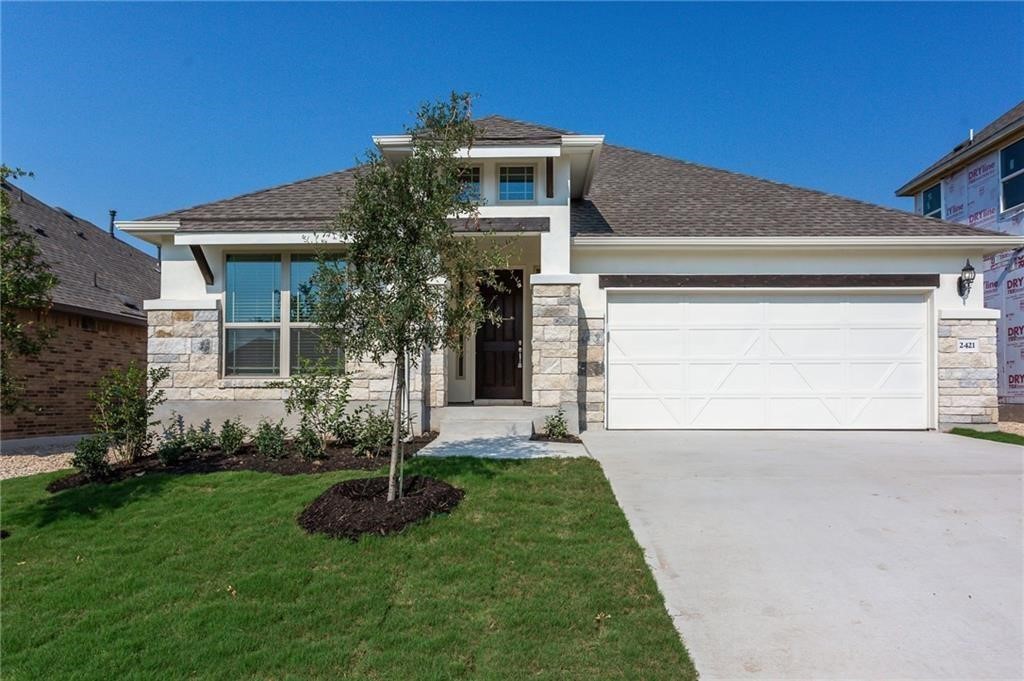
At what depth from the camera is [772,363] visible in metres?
9.39

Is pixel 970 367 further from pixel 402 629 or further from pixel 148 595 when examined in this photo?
pixel 148 595

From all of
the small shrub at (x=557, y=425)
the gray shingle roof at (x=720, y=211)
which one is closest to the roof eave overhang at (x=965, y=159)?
the gray shingle roof at (x=720, y=211)

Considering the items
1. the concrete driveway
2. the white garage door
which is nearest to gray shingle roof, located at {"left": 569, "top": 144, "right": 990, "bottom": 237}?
the white garage door

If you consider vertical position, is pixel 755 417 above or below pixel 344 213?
below

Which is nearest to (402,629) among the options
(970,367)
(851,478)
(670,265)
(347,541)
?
(347,541)

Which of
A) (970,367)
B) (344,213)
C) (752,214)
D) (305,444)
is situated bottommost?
(305,444)

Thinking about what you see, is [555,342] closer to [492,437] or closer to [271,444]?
[492,437]

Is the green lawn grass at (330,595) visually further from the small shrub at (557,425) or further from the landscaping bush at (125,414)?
the small shrub at (557,425)

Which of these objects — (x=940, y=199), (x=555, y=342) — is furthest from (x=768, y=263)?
(x=940, y=199)

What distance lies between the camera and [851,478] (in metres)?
6.10

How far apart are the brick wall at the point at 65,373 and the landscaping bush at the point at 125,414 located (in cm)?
280

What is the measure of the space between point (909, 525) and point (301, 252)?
337 inches

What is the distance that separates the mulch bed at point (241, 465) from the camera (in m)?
6.50

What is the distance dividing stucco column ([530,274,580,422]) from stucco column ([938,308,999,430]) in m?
6.42
